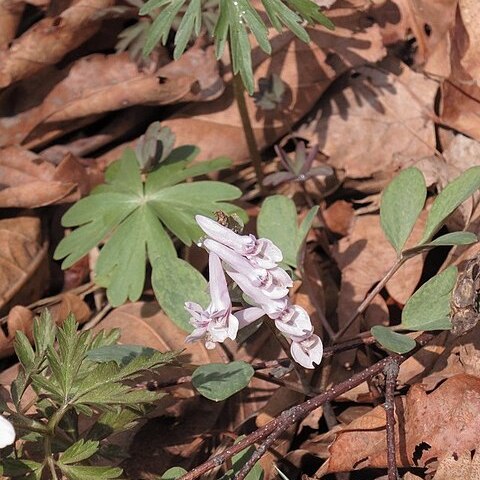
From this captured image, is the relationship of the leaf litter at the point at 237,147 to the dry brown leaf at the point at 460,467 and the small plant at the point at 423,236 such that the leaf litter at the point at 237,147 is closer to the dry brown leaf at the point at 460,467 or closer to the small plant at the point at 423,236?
A: the small plant at the point at 423,236

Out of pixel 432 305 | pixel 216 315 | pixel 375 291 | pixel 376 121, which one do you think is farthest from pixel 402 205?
pixel 376 121

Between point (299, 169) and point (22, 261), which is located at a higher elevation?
point (299, 169)

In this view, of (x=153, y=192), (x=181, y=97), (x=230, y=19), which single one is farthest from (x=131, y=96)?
(x=230, y=19)

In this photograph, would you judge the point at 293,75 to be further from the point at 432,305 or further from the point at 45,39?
the point at 432,305

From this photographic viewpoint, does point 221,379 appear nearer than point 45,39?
Yes

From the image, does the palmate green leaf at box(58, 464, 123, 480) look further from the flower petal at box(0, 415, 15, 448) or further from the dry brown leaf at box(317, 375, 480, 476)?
the dry brown leaf at box(317, 375, 480, 476)

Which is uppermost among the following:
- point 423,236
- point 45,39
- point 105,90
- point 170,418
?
point 45,39

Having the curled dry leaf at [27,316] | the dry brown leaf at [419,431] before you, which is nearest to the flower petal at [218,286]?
the dry brown leaf at [419,431]

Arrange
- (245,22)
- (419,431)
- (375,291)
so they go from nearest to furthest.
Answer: (419,431) < (375,291) < (245,22)

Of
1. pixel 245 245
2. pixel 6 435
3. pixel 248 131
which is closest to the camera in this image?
pixel 6 435
